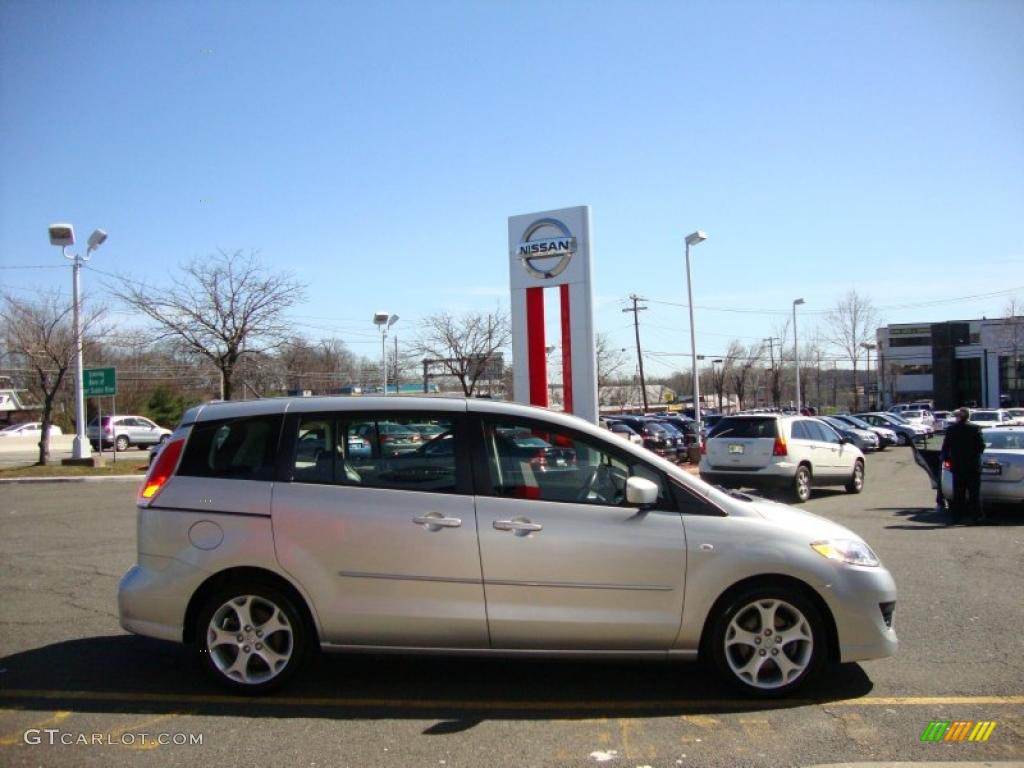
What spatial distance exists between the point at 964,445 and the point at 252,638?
10.5 m

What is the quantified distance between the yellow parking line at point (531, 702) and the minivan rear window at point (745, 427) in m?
10.5

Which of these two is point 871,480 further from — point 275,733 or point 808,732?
point 275,733

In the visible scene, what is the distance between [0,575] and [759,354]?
258 ft

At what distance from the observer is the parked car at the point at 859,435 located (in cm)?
3169

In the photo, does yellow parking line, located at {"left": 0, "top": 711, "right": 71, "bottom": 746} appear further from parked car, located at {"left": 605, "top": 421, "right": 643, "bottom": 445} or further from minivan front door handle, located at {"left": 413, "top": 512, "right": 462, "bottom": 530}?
parked car, located at {"left": 605, "top": 421, "right": 643, "bottom": 445}

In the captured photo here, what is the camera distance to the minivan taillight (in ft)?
16.3

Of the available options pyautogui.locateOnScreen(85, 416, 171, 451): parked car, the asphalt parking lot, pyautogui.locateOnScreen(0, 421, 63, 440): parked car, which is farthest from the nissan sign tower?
pyautogui.locateOnScreen(0, 421, 63, 440): parked car

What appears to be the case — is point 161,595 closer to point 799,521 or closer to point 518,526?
point 518,526

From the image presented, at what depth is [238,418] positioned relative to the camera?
5109 millimetres

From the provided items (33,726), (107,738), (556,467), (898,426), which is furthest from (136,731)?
(898,426)

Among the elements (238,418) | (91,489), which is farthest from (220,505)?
(91,489)

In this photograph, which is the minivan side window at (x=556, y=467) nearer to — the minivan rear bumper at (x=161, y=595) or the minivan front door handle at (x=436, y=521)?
the minivan front door handle at (x=436, y=521)

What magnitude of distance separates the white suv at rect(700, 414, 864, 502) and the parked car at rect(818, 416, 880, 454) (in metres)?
16.8

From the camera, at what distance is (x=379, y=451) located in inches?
195
